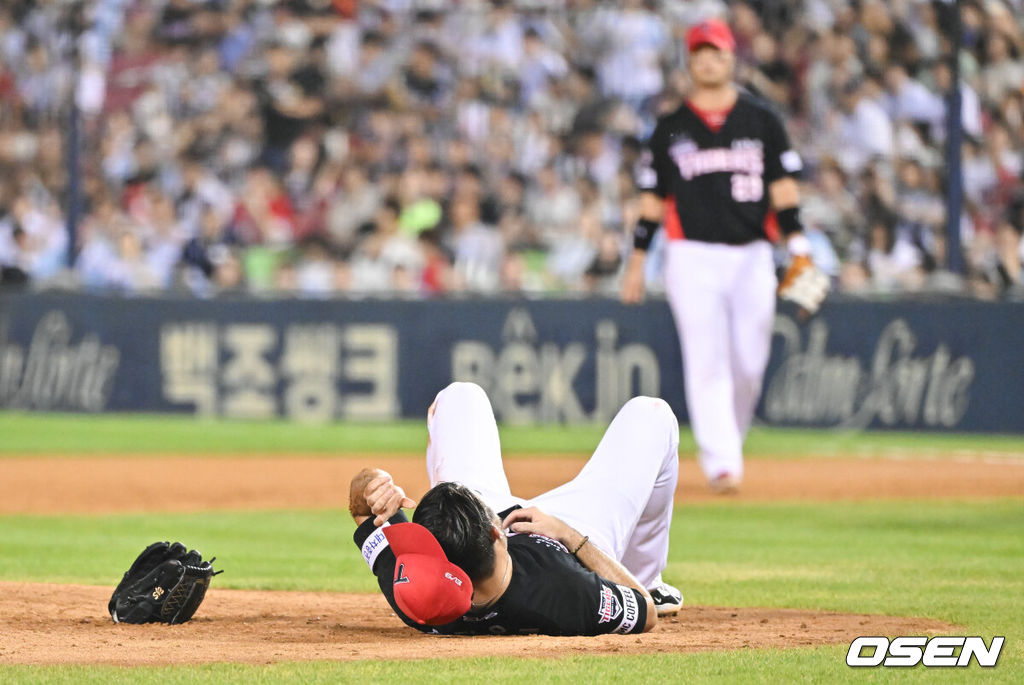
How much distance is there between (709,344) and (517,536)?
522 cm

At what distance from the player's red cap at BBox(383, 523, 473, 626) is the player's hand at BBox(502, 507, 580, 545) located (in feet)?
1.36

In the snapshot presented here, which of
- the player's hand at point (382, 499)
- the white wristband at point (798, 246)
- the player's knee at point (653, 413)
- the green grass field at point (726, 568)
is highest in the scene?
the white wristband at point (798, 246)

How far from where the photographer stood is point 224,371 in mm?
17609

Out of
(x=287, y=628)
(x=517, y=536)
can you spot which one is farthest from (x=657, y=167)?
(x=517, y=536)

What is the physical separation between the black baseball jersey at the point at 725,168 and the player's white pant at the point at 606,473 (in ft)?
15.4

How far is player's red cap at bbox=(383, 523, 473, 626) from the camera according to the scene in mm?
4762

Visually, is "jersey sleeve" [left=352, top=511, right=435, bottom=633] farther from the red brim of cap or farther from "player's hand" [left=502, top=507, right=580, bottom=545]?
"player's hand" [left=502, top=507, right=580, bottom=545]

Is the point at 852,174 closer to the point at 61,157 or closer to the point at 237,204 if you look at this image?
the point at 237,204

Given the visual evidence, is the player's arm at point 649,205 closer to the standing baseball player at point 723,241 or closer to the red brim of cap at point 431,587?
the standing baseball player at point 723,241

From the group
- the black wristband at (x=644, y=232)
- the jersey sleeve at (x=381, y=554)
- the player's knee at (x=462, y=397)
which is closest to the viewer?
the jersey sleeve at (x=381, y=554)

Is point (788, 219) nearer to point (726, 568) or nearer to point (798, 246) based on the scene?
point (798, 246)

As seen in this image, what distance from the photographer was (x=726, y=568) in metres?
7.69

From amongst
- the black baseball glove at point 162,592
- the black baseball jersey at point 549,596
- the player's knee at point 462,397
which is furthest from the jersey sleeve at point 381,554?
the black baseball glove at point 162,592

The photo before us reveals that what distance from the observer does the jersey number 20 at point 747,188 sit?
10.2 m
